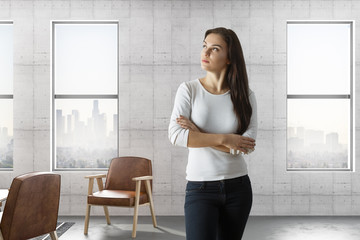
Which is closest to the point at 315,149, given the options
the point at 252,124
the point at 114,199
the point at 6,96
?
the point at 114,199

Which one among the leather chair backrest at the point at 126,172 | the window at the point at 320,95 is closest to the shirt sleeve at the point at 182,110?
the leather chair backrest at the point at 126,172

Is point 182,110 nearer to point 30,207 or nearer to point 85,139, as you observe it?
point 30,207

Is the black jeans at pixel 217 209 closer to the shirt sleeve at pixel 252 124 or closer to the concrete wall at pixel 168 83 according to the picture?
the shirt sleeve at pixel 252 124

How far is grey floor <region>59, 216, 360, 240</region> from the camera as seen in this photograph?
4316 mm

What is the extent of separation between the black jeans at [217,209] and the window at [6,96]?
4878mm

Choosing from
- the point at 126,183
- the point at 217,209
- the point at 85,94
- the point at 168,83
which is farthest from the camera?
the point at 85,94

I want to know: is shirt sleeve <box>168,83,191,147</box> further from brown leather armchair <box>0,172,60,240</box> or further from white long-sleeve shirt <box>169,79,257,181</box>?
brown leather armchair <box>0,172,60,240</box>

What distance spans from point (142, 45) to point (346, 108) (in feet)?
10.7

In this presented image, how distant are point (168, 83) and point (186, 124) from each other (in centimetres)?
392

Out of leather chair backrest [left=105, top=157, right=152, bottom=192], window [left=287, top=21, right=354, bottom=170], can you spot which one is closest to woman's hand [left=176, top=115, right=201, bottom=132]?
leather chair backrest [left=105, top=157, right=152, bottom=192]

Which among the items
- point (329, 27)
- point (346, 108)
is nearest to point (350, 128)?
point (346, 108)

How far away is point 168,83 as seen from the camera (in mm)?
5539

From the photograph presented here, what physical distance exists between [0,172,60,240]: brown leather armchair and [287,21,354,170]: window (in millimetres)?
3699

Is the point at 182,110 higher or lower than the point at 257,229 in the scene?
higher
